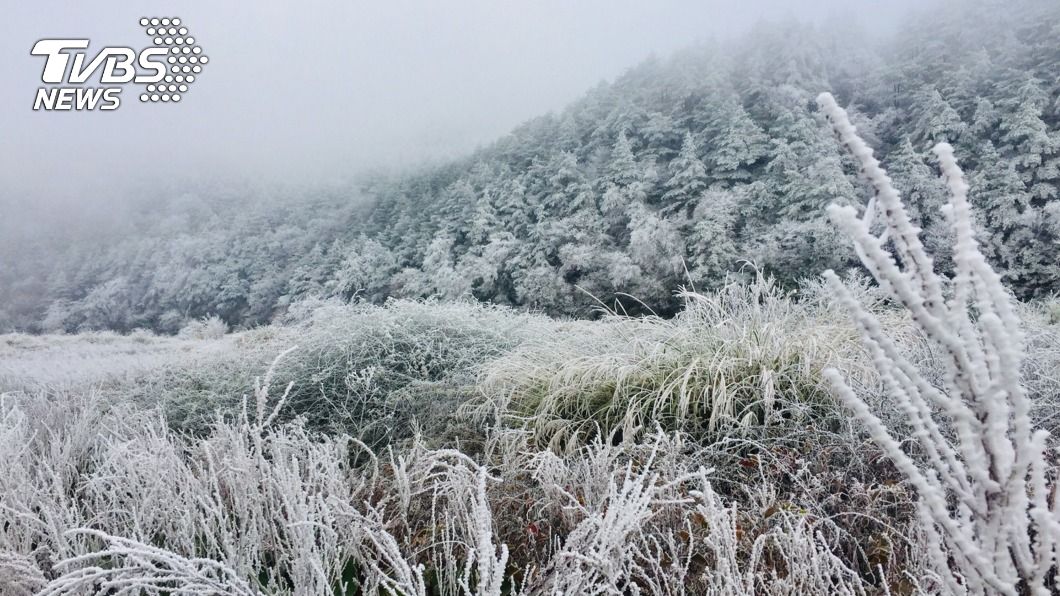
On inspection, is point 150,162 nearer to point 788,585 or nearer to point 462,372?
point 462,372

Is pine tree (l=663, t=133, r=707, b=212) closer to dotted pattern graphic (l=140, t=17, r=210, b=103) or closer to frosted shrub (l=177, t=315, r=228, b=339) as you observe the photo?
dotted pattern graphic (l=140, t=17, r=210, b=103)

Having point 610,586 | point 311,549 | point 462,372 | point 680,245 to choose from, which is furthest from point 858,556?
point 680,245

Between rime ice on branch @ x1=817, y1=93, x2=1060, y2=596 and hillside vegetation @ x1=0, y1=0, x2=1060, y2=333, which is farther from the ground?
rime ice on branch @ x1=817, y1=93, x2=1060, y2=596

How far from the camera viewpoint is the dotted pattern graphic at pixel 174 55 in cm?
811

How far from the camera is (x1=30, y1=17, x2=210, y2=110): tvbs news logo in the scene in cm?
704

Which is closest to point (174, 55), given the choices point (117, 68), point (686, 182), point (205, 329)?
point (117, 68)

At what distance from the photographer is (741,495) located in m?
2.22

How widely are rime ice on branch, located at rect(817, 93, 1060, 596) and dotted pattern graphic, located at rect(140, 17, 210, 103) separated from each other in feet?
31.8

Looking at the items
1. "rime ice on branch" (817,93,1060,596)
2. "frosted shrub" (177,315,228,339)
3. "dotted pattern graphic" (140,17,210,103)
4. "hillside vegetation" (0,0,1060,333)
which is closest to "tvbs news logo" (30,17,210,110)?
"dotted pattern graphic" (140,17,210,103)

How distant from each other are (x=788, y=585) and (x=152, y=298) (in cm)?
2166

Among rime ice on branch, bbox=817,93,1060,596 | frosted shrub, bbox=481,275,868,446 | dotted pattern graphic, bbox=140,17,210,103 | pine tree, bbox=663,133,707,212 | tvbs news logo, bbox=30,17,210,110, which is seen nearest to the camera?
rime ice on branch, bbox=817,93,1060,596

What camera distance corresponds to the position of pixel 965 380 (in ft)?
1.66

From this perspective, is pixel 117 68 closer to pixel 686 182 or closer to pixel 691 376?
pixel 691 376

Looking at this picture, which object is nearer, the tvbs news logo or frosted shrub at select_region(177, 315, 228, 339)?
the tvbs news logo
